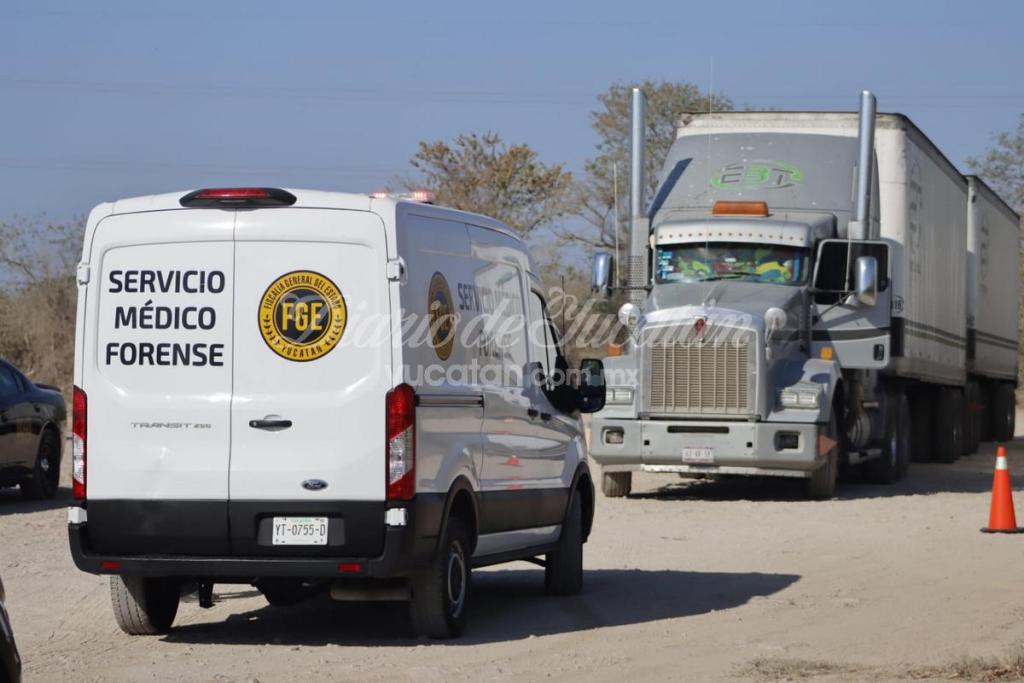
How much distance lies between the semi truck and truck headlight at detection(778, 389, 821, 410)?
21 mm

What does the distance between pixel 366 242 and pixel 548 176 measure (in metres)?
43.3

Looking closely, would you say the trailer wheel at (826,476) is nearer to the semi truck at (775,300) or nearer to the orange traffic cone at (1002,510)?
the semi truck at (775,300)

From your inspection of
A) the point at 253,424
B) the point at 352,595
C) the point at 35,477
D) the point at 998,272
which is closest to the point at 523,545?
the point at 352,595

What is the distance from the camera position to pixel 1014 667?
8547 millimetres

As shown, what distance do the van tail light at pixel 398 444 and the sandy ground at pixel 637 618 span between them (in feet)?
2.98

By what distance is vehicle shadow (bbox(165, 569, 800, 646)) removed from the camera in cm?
1015

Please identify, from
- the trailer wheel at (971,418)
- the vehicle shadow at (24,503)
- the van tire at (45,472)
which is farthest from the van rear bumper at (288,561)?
the trailer wheel at (971,418)

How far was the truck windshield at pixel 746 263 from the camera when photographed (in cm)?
2112

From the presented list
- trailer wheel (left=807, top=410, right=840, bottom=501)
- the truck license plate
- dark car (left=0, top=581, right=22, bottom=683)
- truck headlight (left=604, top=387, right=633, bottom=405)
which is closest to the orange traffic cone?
trailer wheel (left=807, top=410, right=840, bottom=501)

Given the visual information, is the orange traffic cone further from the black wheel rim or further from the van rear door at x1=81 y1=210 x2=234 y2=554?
the van rear door at x1=81 y1=210 x2=234 y2=554

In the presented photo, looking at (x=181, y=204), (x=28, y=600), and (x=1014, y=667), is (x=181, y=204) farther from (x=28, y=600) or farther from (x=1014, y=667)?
(x=1014, y=667)

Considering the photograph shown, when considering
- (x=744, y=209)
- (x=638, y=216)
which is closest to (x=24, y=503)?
(x=638, y=216)

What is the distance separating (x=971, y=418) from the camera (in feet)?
104

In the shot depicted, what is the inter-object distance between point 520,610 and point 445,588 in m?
1.75
